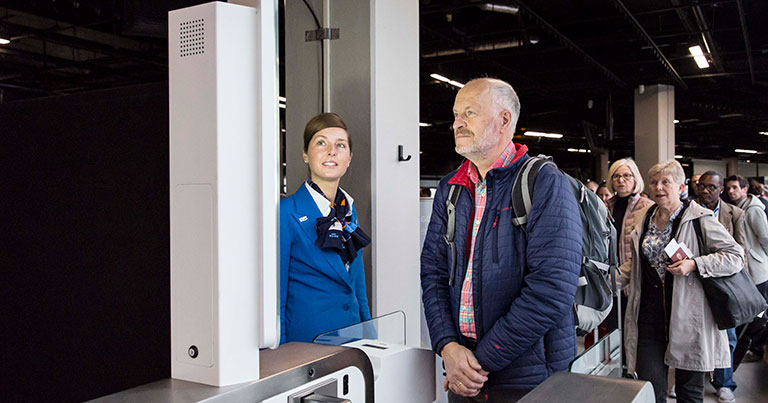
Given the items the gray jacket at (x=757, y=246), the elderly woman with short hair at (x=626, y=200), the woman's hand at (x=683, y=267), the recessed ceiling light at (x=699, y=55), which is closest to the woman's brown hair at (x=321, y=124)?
the woman's hand at (x=683, y=267)

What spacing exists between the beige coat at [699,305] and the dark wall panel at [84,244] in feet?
9.72

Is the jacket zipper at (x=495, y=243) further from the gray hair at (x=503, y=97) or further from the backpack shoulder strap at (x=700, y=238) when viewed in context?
the backpack shoulder strap at (x=700, y=238)

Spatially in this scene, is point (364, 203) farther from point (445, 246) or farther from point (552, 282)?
point (552, 282)

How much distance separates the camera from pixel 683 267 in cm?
303

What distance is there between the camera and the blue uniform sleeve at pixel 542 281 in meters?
1.69

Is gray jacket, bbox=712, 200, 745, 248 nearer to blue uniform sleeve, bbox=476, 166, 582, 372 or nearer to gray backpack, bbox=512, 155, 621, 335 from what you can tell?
gray backpack, bbox=512, 155, 621, 335

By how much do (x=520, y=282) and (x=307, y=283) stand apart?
705 mm

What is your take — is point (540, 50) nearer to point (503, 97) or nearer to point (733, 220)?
point (733, 220)

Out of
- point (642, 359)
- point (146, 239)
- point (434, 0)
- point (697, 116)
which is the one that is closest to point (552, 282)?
point (146, 239)

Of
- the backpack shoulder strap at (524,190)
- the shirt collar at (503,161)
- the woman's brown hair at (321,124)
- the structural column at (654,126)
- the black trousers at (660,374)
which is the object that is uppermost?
the structural column at (654,126)

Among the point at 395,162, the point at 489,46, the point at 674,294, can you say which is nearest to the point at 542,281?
the point at 395,162

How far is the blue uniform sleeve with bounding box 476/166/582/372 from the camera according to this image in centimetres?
169

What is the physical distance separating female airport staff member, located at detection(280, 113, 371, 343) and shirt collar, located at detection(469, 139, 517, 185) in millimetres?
490

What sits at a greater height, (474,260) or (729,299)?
(474,260)
